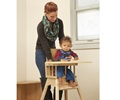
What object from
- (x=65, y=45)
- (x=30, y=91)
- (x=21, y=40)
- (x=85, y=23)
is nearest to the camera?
(x=65, y=45)

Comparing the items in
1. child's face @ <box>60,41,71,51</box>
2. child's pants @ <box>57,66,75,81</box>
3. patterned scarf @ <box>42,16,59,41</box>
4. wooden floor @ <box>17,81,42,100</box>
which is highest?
patterned scarf @ <box>42,16,59,41</box>

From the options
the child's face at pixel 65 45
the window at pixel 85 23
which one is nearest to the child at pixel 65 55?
the child's face at pixel 65 45

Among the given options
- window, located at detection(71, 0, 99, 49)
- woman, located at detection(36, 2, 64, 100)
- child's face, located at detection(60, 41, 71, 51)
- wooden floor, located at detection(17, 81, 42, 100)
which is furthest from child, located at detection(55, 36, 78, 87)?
wooden floor, located at detection(17, 81, 42, 100)

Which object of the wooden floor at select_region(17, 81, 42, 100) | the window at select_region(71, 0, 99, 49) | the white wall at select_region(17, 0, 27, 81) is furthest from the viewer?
the white wall at select_region(17, 0, 27, 81)

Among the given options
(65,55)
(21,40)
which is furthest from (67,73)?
(21,40)

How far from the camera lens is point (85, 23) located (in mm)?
3471

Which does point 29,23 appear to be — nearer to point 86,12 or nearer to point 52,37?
point 86,12

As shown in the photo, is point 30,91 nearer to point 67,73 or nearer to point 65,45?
point 67,73

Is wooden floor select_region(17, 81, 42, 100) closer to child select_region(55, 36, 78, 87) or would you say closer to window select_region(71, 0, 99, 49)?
window select_region(71, 0, 99, 49)

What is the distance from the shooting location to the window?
3342mm

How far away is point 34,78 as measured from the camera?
160 inches

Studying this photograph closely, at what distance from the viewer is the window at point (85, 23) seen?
334 cm
